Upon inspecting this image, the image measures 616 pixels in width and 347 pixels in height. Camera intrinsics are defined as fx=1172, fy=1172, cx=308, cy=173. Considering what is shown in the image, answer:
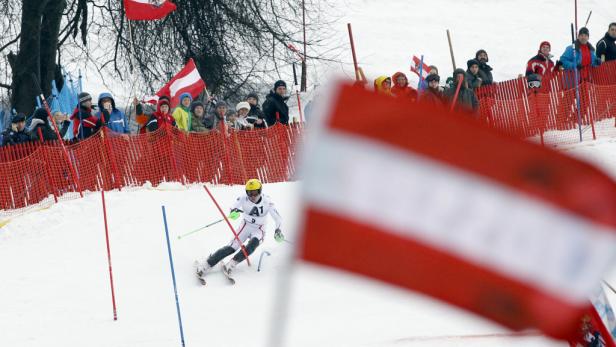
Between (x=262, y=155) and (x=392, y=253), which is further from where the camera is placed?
(x=262, y=155)

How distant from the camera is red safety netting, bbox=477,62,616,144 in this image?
19641 millimetres

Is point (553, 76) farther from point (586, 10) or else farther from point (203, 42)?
point (586, 10)

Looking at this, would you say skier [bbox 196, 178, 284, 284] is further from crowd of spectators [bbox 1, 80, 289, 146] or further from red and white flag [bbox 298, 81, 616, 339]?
red and white flag [bbox 298, 81, 616, 339]

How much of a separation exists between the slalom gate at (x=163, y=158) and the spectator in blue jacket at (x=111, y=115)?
30 centimetres

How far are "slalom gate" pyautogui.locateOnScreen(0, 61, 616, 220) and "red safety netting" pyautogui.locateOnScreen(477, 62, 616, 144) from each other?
0.08ft

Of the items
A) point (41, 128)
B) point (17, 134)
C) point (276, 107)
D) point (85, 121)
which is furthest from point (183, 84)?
point (17, 134)

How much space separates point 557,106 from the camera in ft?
66.5

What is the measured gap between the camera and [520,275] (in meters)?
4.61

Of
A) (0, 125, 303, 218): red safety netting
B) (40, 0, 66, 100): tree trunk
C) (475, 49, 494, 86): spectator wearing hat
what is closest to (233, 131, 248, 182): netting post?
(0, 125, 303, 218): red safety netting

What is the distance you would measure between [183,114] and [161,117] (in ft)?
1.38

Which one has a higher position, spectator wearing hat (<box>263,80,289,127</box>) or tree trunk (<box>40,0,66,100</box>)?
tree trunk (<box>40,0,66,100</box>)

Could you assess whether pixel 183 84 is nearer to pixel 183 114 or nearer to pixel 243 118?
pixel 183 114

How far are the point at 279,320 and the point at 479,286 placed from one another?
0.83m

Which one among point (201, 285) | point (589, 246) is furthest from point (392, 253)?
point (201, 285)
